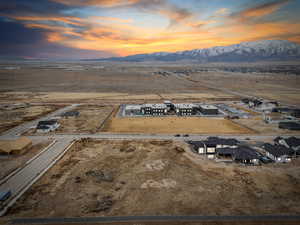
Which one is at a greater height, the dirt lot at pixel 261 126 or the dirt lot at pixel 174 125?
the dirt lot at pixel 174 125

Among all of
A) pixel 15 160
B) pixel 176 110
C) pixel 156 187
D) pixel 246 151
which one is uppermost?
pixel 176 110

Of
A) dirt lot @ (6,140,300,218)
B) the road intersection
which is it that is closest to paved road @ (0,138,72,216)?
the road intersection

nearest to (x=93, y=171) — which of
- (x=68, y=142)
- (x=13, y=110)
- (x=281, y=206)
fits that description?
(x=68, y=142)

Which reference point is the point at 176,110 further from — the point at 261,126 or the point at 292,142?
the point at 292,142

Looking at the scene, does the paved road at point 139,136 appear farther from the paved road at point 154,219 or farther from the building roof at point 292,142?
the paved road at point 154,219

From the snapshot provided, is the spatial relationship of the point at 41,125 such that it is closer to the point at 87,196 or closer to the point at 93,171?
the point at 93,171

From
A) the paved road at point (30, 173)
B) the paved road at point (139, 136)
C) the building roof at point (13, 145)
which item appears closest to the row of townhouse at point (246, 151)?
the paved road at point (139, 136)

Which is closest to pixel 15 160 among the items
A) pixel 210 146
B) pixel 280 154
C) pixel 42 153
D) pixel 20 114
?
pixel 42 153
